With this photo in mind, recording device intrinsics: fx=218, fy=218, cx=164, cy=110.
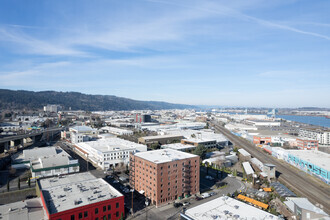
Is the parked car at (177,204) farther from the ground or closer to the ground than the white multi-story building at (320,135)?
closer to the ground

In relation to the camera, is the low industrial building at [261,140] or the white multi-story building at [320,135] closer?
the low industrial building at [261,140]

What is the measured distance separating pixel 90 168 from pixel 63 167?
9.62 ft

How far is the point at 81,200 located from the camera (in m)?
11.3

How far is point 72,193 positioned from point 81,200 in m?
1.22

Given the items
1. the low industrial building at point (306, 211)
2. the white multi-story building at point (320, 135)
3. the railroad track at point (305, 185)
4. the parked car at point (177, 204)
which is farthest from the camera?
the white multi-story building at point (320, 135)

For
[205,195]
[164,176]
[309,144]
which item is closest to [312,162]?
[309,144]

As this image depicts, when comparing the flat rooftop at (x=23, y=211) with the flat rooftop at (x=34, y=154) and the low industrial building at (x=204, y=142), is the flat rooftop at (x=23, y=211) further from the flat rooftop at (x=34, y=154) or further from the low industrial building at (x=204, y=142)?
the low industrial building at (x=204, y=142)

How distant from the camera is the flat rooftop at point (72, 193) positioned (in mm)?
10867

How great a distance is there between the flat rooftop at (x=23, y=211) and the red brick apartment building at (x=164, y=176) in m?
6.10

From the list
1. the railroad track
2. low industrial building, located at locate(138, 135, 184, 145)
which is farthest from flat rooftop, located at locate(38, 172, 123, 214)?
low industrial building, located at locate(138, 135, 184, 145)

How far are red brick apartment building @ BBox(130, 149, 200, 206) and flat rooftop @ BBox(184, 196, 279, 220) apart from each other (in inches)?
149

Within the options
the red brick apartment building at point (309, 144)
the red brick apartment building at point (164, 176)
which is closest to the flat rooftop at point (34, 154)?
the red brick apartment building at point (164, 176)

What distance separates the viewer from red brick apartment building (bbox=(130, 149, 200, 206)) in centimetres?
1384

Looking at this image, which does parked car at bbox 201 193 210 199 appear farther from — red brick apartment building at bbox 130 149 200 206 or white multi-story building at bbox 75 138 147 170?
white multi-story building at bbox 75 138 147 170
